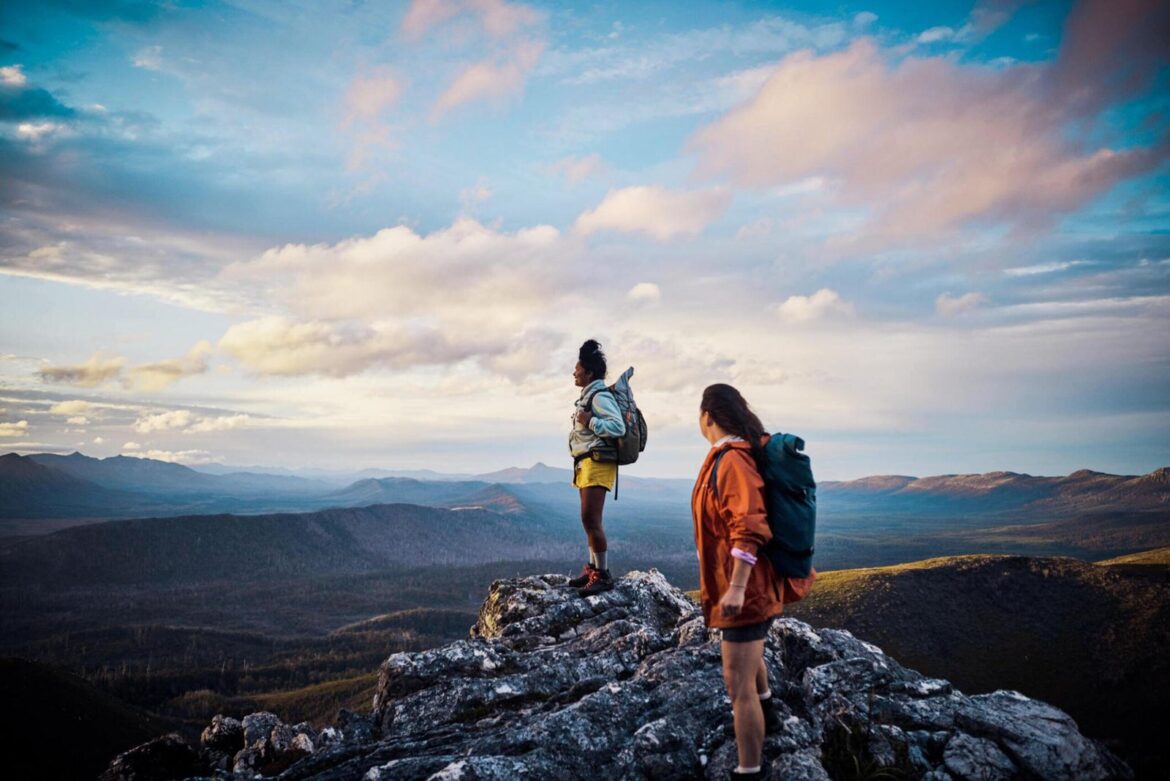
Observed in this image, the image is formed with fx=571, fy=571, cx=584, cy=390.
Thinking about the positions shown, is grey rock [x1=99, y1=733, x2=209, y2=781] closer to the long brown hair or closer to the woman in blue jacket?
the woman in blue jacket

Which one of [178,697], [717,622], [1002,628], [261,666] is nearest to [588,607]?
[717,622]

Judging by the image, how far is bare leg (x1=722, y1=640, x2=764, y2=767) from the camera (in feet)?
22.2

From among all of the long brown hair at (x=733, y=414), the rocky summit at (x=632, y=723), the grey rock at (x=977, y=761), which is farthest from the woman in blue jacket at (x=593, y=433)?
the grey rock at (x=977, y=761)

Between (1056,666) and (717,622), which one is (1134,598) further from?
(717,622)

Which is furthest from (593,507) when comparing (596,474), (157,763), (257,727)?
(157,763)

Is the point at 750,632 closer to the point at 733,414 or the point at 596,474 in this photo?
the point at 733,414

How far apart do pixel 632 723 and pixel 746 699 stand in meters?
2.94

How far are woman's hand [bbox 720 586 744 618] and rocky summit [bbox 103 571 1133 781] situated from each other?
2.33 meters

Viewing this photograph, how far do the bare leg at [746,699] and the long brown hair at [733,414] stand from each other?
2.32 metres

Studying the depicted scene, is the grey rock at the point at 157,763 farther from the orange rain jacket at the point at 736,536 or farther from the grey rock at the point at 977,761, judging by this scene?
the grey rock at the point at 977,761

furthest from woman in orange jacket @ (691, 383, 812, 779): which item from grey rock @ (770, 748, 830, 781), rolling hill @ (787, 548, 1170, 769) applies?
rolling hill @ (787, 548, 1170, 769)

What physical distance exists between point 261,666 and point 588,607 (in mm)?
176340

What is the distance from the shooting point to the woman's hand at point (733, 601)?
6.45 metres

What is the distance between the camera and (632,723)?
8961 mm
